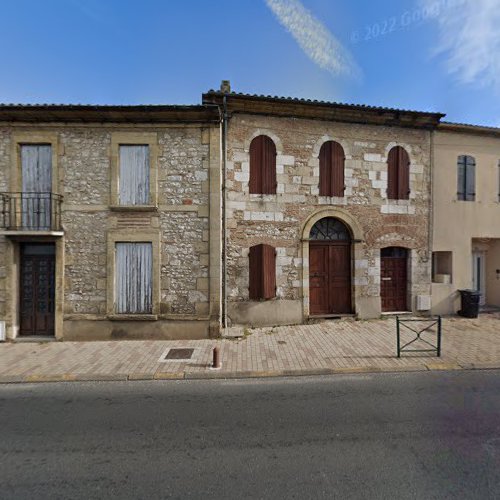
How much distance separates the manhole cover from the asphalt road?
1098 millimetres

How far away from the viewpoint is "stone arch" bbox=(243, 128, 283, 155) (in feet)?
26.6

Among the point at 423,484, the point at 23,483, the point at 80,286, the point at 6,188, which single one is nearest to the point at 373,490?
the point at 423,484

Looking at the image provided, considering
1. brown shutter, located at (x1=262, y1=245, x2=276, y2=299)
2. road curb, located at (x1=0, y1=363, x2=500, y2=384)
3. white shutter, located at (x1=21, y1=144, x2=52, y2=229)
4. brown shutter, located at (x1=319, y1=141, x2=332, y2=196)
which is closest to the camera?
road curb, located at (x1=0, y1=363, x2=500, y2=384)

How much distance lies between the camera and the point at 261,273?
799 centimetres

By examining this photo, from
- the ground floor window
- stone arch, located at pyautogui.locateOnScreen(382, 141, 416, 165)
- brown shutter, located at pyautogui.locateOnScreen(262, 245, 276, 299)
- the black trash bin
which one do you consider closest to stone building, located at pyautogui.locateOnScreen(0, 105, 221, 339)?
brown shutter, located at pyautogui.locateOnScreen(262, 245, 276, 299)

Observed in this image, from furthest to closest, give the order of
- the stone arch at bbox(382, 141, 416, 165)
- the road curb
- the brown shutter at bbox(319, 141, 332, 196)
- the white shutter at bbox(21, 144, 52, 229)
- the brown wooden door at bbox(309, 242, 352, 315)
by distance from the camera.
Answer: the stone arch at bbox(382, 141, 416, 165) < the brown wooden door at bbox(309, 242, 352, 315) < the brown shutter at bbox(319, 141, 332, 196) < the white shutter at bbox(21, 144, 52, 229) < the road curb

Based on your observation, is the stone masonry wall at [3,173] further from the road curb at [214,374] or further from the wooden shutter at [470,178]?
the wooden shutter at [470,178]

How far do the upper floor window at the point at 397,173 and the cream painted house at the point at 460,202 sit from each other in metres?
1.10

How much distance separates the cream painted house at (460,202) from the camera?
370 inches

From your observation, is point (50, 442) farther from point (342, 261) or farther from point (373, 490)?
point (342, 261)

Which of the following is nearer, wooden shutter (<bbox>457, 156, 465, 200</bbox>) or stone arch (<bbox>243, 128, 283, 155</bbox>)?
stone arch (<bbox>243, 128, 283, 155</bbox>)

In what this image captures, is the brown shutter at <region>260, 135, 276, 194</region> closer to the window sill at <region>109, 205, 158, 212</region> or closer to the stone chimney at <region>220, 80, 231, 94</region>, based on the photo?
the stone chimney at <region>220, 80, 231, 94</region>

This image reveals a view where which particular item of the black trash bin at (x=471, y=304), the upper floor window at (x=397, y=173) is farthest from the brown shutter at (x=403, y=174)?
the black trash bin at (x=471, y=304)

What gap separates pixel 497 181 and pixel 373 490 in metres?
11.3
